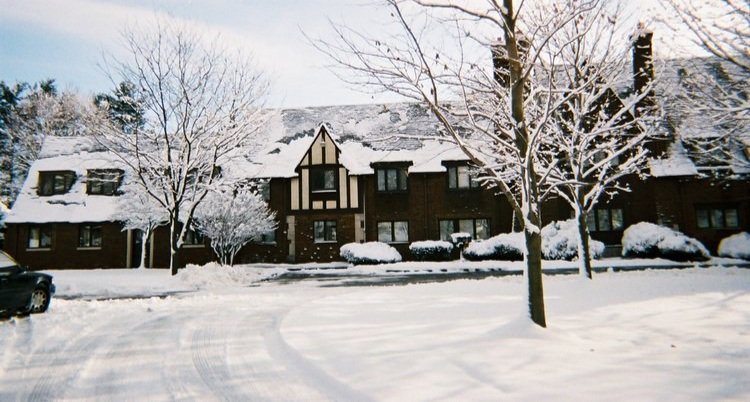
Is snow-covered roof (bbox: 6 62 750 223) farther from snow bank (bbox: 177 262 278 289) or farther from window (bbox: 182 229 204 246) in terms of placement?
snow bank (bbox: 177 262 278 289)

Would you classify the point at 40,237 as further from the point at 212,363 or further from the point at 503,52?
the point at 503,52

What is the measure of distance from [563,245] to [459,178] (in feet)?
25.9

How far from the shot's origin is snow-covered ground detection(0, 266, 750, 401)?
4.52 m

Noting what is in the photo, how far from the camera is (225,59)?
65.0 feet

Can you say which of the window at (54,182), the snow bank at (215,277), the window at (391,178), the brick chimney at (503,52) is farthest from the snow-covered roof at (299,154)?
the brick chimney at (503,52)

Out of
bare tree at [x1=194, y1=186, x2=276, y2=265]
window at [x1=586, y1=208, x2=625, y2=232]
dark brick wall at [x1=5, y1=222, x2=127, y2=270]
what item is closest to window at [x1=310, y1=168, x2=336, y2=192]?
bare tree at [x1=194, y1=186, x2=276, y2=265]

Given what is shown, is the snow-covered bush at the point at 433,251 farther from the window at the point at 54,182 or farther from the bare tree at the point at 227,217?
the window at the point at 54,182

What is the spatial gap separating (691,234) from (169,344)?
29802 millimetres

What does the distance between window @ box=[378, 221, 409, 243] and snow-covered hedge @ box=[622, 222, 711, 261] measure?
42.3ft

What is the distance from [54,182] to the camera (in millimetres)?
30391

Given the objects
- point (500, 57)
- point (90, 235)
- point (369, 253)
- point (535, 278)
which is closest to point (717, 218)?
point (369, 253)

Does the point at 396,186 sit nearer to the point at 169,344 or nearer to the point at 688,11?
the point at 688,11

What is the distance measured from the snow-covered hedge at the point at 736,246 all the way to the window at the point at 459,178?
14.1 metres

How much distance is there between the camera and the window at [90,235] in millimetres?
29297
